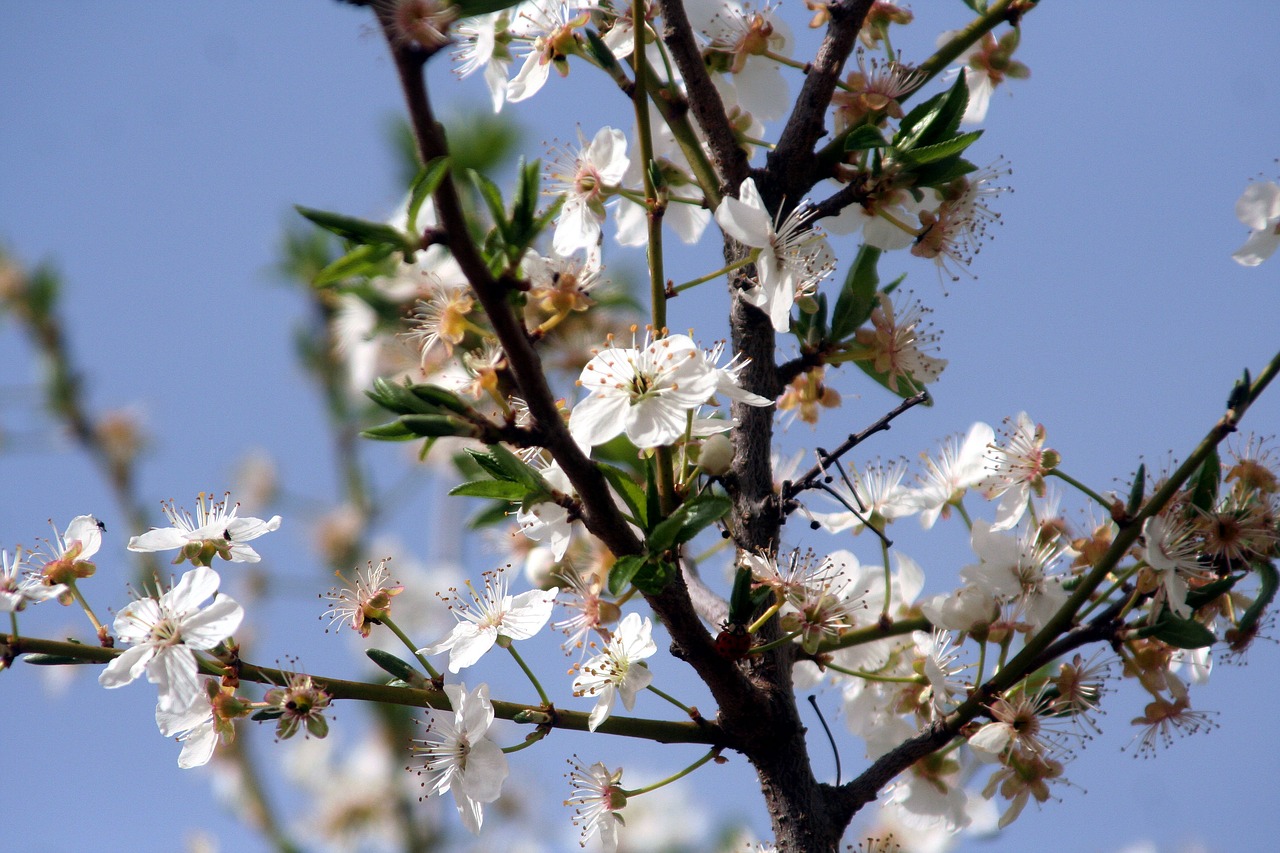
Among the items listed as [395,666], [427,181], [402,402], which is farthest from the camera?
[395,666]

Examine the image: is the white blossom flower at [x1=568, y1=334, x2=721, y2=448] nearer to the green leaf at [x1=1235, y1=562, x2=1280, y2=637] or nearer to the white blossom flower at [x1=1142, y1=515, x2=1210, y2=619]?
the white blossom flower at [x1=1142, y1=515, x2=1210, y2=619]

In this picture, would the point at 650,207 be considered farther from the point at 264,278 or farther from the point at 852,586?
the point at 264,278

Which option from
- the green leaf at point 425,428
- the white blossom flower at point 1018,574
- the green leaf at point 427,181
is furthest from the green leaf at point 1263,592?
the green leaf at point 427,181

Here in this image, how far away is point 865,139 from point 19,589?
43.5 inches

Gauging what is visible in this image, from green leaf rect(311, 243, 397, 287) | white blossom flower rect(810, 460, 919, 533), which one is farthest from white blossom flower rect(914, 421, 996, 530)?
green leaf rect(311, 243, 397, 287)

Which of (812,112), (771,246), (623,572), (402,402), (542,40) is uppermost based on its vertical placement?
(542,40)

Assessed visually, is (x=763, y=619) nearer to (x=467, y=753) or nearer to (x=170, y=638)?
(x=467, y=753)

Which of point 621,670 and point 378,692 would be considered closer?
point 378,692

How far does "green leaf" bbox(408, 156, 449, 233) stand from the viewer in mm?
838

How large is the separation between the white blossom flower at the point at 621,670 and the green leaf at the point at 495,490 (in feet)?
0.81

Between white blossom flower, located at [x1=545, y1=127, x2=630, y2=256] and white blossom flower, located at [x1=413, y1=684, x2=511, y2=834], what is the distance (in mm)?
597

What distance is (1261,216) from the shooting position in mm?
1450

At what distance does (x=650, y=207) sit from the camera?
3.71ft

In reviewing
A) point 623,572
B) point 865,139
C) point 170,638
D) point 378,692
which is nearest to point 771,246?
point 865,139
